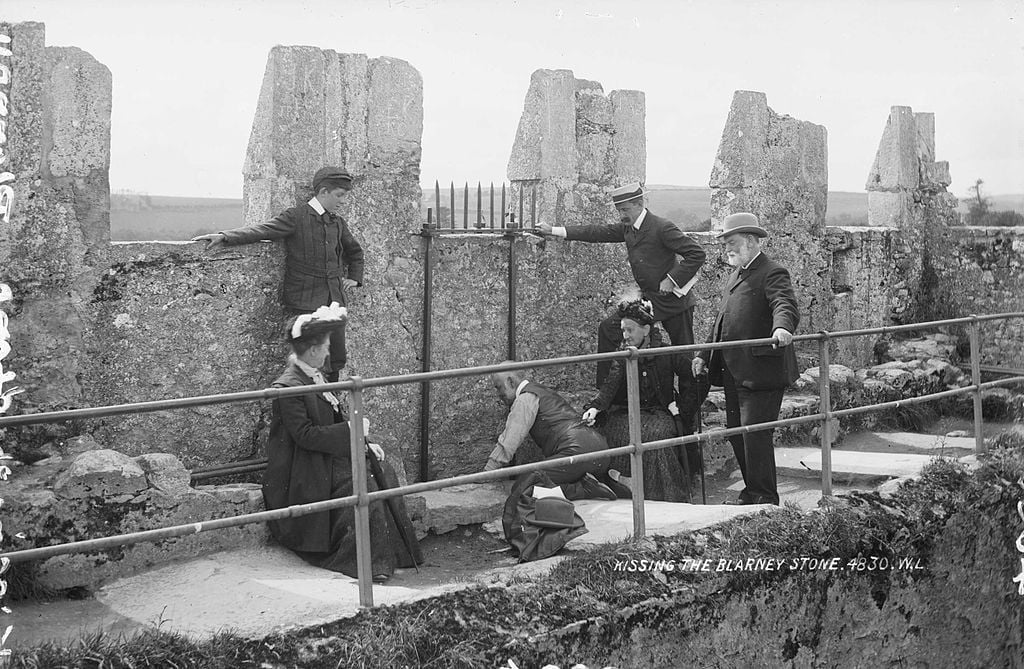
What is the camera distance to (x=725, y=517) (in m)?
5.97

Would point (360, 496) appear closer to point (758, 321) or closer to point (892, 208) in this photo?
point (758, 321)

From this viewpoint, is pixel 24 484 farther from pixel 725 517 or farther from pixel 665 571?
pixel 725 517

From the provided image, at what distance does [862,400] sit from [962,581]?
10.2 ft

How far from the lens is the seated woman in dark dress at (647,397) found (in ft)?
24.1

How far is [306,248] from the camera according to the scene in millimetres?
6887

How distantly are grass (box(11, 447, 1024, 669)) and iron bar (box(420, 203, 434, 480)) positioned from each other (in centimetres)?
258

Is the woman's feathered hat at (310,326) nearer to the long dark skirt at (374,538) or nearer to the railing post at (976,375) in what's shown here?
the long dark skirt at (374,538)

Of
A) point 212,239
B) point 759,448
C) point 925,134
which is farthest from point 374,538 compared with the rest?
point 925,134

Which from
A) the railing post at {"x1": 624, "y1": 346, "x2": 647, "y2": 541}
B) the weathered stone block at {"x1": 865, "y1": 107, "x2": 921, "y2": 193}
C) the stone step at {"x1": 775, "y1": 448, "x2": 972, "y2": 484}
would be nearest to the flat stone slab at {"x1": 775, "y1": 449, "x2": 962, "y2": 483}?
the stone step at {"x1": 775, "y1": 448, "x2": 972, "y2": 484}

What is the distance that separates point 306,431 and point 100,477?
3.15 feet

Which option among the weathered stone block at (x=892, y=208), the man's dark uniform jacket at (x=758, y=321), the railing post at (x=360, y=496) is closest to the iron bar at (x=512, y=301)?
the man's dark uniform jacket at (x=758, y=321)

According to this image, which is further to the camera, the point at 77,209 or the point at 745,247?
the point at 745,247

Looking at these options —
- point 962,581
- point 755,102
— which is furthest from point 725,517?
point 755,102

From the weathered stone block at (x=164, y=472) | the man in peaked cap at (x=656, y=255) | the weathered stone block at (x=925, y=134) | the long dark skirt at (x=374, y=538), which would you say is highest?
the weathered stone block at (x=925, y=134)
